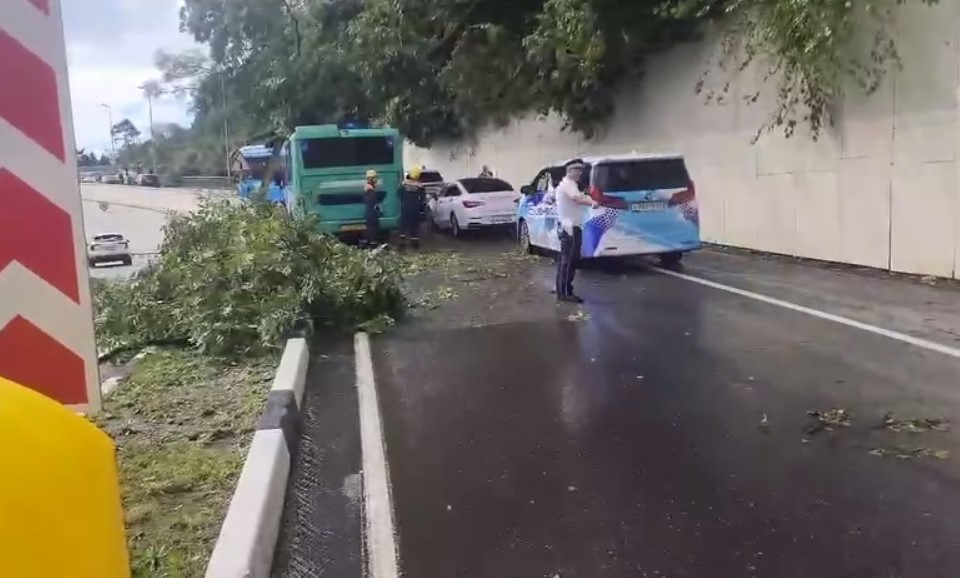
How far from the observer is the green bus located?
21.8m

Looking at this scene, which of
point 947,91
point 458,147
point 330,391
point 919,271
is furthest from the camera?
point 458,147

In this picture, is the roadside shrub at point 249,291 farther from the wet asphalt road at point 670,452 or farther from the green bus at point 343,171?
the green bus at point 343,171

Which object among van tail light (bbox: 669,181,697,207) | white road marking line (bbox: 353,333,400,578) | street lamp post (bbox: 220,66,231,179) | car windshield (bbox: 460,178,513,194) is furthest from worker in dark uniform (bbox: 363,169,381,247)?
street lamp post (bbox: 220,66,231,179)

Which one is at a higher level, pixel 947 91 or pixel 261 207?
Result: pixel 947 91

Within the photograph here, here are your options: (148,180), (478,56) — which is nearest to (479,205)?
(478,56)

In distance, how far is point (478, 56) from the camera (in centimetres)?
2334

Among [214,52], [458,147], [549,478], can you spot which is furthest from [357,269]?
[214,52]

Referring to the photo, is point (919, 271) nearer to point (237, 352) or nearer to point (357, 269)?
point (357, 269)

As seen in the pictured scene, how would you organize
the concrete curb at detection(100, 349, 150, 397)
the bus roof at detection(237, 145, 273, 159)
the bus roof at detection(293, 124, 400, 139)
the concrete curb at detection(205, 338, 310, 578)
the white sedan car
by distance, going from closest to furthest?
the concrete curb at detection(205, 338, 310, 578), the concrete curb at detection(100, 349, 150, 397), the bus roof at detection(293, 124, 400, 139), the white sedan car, the bus roof at detection(237, 145, 273, 159)

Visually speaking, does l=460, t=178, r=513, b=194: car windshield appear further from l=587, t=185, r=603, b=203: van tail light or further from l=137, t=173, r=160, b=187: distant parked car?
l=587, t=185, r=603, b=203: van tail light

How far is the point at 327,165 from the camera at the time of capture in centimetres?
2209

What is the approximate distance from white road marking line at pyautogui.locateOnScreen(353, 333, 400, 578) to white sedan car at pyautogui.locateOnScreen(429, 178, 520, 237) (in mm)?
15904

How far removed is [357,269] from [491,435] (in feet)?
17.1

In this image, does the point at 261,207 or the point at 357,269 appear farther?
the point at 261,207
